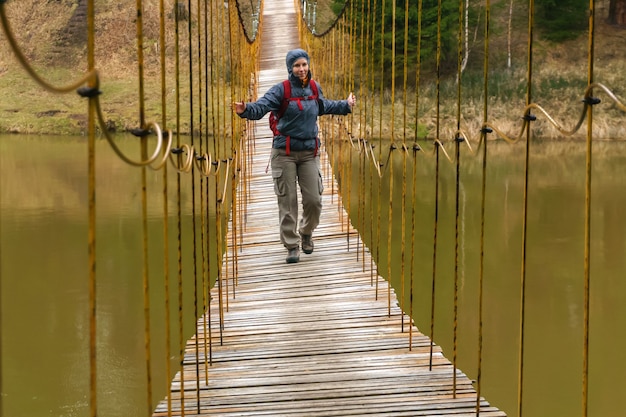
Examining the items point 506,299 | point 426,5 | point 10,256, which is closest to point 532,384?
point 506,299

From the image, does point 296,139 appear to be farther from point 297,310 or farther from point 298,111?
point 297,310

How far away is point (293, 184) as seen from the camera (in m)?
3.40

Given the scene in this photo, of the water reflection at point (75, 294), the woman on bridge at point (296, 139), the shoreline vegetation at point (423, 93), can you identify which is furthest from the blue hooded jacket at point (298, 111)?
the shoreline vegetation at point (423, 93)

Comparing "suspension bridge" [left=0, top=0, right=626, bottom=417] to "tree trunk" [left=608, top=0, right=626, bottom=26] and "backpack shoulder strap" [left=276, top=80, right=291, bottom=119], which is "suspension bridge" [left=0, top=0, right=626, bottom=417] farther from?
"tree trunk" [left=608, top=0, right=626, bottom=26]

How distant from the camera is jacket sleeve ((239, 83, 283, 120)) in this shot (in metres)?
2.95

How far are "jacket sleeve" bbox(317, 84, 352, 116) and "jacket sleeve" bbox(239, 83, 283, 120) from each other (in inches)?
7.6

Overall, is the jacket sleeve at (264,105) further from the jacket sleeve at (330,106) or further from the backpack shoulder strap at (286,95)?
the jacket sleeve at (330,106)

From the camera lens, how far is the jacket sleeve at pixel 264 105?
2.95 meters

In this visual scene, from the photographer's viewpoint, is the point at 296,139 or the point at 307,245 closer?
the point at 296,139

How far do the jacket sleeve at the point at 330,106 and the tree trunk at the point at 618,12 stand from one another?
15157 mm

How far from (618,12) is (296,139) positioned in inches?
610

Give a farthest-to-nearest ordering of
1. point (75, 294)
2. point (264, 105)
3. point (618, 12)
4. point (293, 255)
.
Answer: point (618, 12) < point (75, 294) < point (293, 255) < point (264, 105)

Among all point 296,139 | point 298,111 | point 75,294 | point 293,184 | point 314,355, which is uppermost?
point 298,111

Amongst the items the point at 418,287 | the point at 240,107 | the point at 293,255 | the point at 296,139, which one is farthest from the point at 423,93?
the point at 240,107
